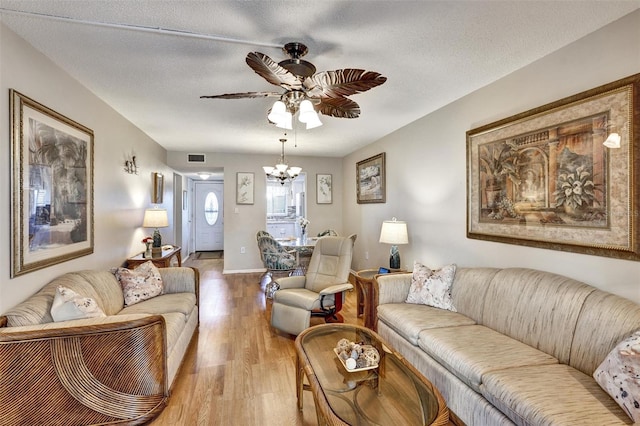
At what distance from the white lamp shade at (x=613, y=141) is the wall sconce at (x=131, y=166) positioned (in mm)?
4610

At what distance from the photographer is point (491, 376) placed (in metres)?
1.65

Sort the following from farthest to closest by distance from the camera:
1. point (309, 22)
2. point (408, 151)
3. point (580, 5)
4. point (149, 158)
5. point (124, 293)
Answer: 1. point (149, 158)
2. point (408, 151)
3. point (124, 293)
4. point (309, 22)
5. point (580, 5)

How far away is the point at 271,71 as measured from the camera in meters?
1.79

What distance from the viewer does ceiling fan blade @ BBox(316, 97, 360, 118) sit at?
217cm

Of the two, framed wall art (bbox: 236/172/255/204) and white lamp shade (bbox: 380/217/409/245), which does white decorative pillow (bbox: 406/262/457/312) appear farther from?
framed wall art (bbox: 236/172/255/204)

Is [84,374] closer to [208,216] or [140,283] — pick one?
[140,283]

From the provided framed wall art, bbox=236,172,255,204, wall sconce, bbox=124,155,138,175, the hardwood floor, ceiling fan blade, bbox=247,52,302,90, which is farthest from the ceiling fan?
framed wall art, bbox=236,172,255,204

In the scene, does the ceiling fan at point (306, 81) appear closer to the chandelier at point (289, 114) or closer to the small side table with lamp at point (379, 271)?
the chandelier at point (289, 114)

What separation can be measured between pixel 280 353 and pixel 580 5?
3.31m

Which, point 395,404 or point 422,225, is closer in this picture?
point 395,404

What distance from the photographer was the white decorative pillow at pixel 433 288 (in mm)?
2756

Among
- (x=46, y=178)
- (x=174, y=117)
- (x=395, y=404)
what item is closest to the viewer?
(x=395, y=404)

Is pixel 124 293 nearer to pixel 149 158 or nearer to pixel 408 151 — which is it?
pixel 149 158

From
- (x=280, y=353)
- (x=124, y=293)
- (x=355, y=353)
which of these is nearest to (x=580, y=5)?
(x=355, y=353)
